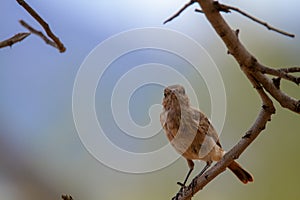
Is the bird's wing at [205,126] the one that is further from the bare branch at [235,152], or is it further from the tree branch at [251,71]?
the tree branch at [251,71]

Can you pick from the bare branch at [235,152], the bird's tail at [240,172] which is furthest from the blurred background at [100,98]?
the bare branch at [235,152]

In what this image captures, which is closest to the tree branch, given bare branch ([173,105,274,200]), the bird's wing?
bare branch ([173,105,274,200])

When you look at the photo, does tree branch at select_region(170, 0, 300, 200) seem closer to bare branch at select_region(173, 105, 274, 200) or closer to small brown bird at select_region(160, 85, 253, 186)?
bare branch at select_region(173, 105, 274, 200)

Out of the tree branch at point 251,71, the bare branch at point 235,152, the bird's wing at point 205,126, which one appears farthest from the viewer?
the bird's wing at point 205,126

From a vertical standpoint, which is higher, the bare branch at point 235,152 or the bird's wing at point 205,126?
the bird's wing at point 205,126

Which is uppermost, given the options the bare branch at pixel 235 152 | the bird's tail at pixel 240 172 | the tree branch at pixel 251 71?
the tree branch at pixel 251 71

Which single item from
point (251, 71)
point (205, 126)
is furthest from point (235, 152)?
point (205, 126)

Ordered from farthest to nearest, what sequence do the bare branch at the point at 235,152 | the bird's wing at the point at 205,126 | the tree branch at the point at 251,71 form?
the bird's wing at the point at 205,126 < the bare branch at the point at 235,152 < the tree branch at the point at 251,71
